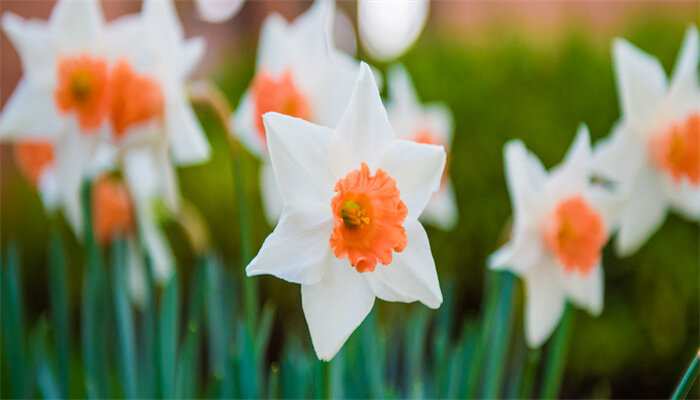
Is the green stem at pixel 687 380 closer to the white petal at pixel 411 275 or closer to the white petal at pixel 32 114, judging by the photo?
the white petal at pixel 411 275

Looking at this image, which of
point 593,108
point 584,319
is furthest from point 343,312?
point 593,108

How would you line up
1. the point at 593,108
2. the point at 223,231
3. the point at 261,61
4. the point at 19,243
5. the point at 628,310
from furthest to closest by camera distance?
the point at 19,243 → the point at 223,231 → the point at 593,108 → the point at 628,310 → the point at 261,61

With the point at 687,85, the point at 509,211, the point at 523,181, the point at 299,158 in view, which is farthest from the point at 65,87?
the point at 509,211

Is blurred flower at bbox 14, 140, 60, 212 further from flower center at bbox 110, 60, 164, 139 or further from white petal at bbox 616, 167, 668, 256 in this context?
white petal at bbox 616, 167, 668, 256

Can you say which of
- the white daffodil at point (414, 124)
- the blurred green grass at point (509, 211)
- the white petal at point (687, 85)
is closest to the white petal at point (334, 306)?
the white petal at point (687, 85)

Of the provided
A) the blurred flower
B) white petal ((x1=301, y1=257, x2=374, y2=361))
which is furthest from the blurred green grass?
white petal ((x1=301, y1=257, x2=374, y2=361))

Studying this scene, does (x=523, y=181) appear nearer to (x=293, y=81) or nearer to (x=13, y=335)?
(x=293, y=81)

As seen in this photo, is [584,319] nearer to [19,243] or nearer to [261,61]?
[261,61]
